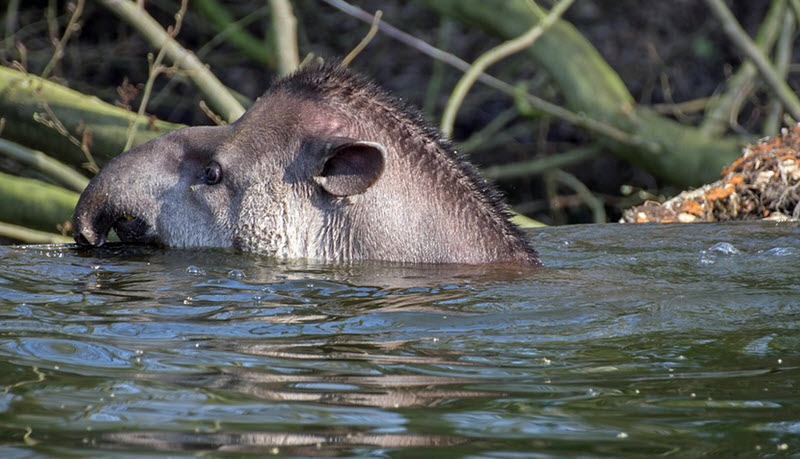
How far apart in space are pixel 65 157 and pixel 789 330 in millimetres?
5743

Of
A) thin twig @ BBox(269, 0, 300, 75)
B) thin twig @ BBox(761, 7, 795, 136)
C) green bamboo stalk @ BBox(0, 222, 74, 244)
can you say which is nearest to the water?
green bamboo stalk @ BBox(0, 222, 74, 244)

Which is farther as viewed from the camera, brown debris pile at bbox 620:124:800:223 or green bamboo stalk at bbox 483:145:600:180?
green bamboo stalk at bbox 483:145:600:180

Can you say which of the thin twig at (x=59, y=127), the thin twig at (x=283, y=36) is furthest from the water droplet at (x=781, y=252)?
the thin twig at (x=283, y=36)

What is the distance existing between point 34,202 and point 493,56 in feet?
12.2

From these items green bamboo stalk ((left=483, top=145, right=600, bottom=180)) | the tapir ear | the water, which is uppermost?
green bamboo stalk ((left=483, top=145, right=600, bottom=180))

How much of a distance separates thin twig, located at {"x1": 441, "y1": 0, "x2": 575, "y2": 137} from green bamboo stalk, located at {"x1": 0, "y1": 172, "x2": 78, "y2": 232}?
2.83m

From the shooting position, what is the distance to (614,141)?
10531mm

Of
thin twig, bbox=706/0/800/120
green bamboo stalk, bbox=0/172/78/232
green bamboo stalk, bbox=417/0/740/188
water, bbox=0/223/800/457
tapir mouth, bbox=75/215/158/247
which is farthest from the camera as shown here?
green bamboo stalk, bbox=417/0/740/188

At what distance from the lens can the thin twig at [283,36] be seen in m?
9.24

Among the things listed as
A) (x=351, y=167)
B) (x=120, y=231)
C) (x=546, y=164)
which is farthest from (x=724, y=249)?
(x=546, y=164)

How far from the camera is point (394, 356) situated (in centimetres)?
382

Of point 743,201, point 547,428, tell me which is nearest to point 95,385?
point 547,428

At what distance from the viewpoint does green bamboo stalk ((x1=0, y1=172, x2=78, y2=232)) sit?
809 cm

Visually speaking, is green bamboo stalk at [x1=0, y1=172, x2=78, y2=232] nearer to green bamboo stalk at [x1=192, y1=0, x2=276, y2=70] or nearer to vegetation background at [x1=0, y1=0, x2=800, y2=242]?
vegetation background at [x1=0, y1=0, x2=800, y2=242]
